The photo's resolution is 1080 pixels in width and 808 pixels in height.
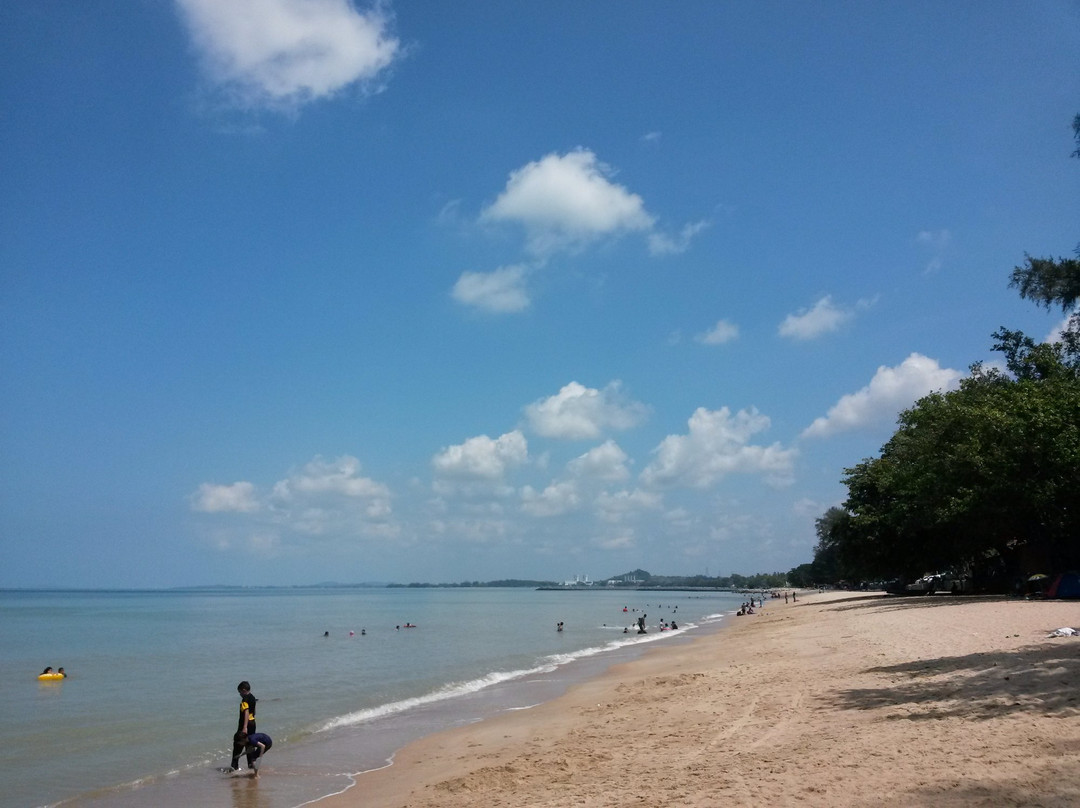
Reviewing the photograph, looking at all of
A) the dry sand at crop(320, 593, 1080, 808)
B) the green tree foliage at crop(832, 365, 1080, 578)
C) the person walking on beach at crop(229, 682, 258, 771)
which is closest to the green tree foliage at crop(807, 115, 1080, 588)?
the green tree foliage at crop(832, 365, 1080, 578)

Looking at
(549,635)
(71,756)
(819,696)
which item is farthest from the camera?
(549,635)

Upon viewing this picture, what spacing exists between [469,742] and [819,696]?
6.73 meters

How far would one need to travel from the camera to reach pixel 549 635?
5159cm

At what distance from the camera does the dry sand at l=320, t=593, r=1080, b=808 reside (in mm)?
7562

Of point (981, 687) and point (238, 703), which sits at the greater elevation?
point (981, 687)

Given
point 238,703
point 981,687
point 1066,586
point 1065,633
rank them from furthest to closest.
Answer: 1. point 1066,586
2. point 238,703
3. point 1065,633
4. point 981,687

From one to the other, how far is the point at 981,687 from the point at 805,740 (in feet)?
10.9

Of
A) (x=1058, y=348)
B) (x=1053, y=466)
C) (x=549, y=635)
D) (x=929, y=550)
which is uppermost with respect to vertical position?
(x=1058, y=348)

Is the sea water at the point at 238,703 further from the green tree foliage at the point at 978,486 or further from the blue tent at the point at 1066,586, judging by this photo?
the blue tent at the point at 1066,586

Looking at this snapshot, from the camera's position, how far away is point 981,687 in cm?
1130

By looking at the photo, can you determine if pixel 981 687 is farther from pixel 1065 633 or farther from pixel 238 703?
pixel 238 703

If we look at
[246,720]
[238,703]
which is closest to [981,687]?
[246,720]

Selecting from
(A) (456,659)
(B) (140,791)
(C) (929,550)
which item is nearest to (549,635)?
(A) (456,659)

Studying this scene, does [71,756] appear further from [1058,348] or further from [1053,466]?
[1058,348]
